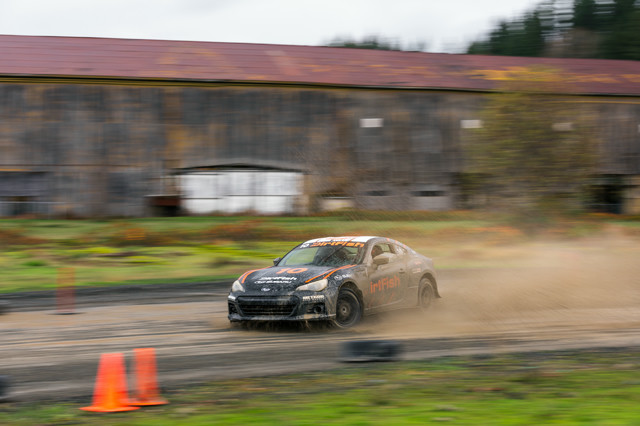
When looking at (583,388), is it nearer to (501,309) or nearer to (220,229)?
(501,309)

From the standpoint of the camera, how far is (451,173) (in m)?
36.2

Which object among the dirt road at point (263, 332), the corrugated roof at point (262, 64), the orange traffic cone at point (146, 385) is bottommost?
the dirt road at point (263, 332)

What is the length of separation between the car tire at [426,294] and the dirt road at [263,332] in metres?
0.18

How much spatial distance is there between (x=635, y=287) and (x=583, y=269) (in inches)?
64.1

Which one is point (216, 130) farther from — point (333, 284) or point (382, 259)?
point (333, 284)

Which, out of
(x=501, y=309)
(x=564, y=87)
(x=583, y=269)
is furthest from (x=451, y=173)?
(x=501, y=309)

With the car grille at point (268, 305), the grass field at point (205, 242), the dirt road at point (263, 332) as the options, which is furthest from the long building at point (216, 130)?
the car grille at point (268, 305)

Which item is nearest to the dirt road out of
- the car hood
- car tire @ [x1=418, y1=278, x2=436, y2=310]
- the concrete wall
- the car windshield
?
car tire @ [x1=418, y1=278, x2=436, y2=310]

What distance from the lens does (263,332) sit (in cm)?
1059

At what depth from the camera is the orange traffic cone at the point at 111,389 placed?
6.29 meters

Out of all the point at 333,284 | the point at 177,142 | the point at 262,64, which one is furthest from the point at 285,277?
the point at 262,64

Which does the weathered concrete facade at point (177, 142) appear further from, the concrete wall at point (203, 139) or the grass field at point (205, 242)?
the grass field at point (205, 242)

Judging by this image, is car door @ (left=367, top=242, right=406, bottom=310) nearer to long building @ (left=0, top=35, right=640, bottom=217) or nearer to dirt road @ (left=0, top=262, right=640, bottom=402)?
dirt road @ (left=0, top=262, right=640, bottom=402)

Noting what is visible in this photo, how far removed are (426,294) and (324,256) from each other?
89.1 inches
